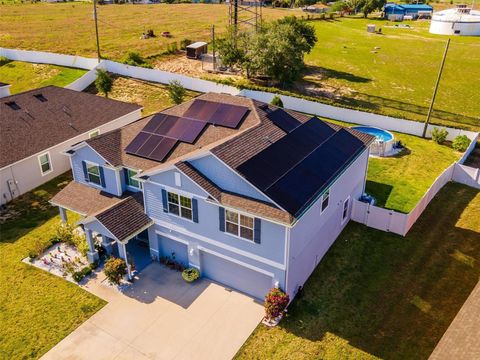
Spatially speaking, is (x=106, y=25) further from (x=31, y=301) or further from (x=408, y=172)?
(x=31, y=301)

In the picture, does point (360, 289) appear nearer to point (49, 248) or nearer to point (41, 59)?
point (49, 248)

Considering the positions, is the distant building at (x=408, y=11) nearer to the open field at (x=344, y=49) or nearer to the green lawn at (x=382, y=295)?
the open field at (x=344, y=49)

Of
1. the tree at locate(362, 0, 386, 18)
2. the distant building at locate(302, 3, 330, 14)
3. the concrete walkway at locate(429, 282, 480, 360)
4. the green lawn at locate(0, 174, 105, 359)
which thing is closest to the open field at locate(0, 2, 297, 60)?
the distant building at locate(302, 3, 330, 14)

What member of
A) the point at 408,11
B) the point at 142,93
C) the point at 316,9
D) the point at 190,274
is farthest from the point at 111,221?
the point at 316,9

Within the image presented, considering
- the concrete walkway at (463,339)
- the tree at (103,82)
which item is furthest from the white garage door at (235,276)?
the tree at (103,82)

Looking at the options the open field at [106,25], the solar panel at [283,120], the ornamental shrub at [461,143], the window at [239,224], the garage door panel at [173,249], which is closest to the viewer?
the window at [239,224]

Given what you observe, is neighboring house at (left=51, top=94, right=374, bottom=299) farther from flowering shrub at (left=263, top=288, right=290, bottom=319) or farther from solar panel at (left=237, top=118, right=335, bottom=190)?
flowering shrub at (left=263, top=288, right=290, bottom=319)

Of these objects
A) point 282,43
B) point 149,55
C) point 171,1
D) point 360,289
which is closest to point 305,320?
point 360,289
